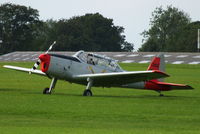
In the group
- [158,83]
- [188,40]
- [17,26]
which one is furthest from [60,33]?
[158,83]

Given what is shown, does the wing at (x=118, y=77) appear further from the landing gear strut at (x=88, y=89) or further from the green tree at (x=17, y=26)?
the green tree at (x=17, y=26)

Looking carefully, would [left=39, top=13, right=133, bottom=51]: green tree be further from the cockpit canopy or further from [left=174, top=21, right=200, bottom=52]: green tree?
the cockpit canopy

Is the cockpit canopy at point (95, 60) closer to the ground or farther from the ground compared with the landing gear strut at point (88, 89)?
farther from the ground

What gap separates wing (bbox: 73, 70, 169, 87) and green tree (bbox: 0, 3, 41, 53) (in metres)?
87.4

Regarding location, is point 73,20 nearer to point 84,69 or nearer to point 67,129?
point 84,69

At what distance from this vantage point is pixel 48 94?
29234mm

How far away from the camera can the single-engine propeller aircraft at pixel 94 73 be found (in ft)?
95.7

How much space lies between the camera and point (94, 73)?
3011cm

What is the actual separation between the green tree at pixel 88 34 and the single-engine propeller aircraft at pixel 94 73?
284 feet

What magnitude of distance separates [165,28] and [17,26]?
93.6 feet

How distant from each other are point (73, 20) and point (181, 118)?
115848 millimetres

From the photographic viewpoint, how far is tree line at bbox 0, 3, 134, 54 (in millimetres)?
118875

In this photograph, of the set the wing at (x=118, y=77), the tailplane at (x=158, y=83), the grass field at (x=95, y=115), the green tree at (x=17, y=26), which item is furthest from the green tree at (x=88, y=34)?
the grass field at (x=95, y=115)

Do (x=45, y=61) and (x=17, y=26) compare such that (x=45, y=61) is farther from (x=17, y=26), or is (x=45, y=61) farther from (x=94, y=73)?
(x=17, y=26)
